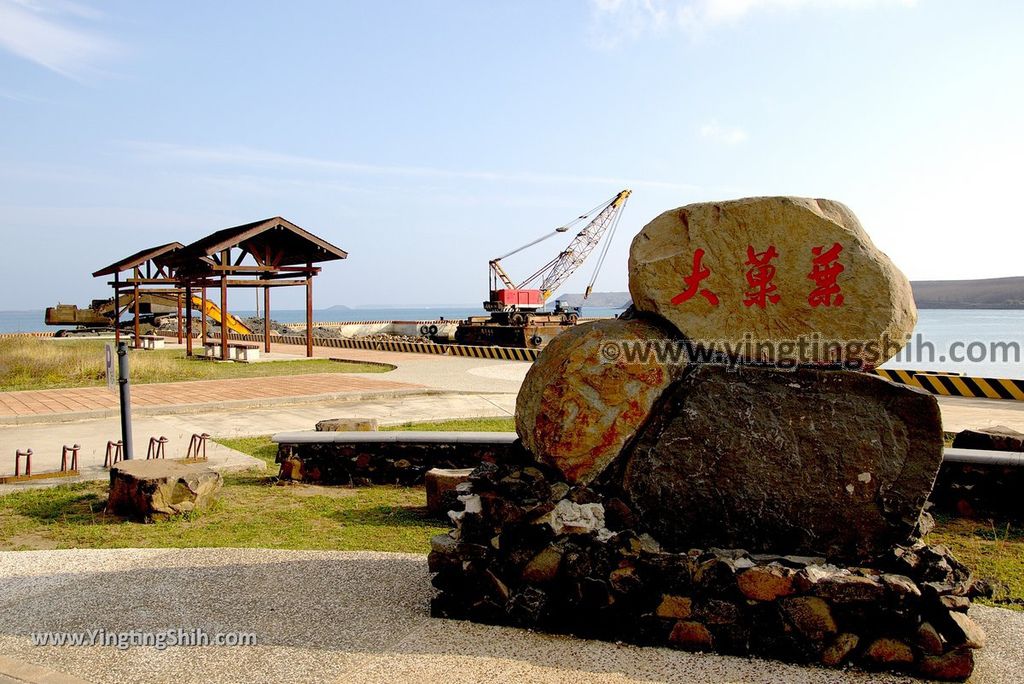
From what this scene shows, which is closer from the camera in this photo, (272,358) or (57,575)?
(57,575)

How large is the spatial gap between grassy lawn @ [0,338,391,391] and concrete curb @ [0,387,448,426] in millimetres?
3691

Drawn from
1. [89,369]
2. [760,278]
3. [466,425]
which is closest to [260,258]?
[89,369]

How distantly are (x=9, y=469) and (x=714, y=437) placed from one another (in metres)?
6.93

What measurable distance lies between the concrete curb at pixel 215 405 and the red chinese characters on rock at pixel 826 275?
9615mm

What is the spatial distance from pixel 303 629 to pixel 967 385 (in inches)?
525

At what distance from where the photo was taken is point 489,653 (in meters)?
3.43

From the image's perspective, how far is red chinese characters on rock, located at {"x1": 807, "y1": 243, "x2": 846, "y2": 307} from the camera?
3662 mm

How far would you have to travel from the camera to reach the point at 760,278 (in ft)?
12.4

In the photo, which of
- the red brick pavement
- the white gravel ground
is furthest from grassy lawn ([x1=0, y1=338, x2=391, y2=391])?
the white gravel ground

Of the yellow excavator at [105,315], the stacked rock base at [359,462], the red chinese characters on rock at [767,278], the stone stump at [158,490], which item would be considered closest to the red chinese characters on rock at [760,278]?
the red chinese characters on rock at [767,278]

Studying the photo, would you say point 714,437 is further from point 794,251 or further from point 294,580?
point 294,580

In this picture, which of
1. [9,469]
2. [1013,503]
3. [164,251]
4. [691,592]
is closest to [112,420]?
[9,469]

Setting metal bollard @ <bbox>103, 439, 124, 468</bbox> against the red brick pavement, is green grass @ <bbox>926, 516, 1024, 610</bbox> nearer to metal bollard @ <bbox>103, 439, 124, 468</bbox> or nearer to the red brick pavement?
metal bollard @ <bbox>103, 439, 124, 468</bbox>

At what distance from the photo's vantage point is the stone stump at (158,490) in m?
5.64
